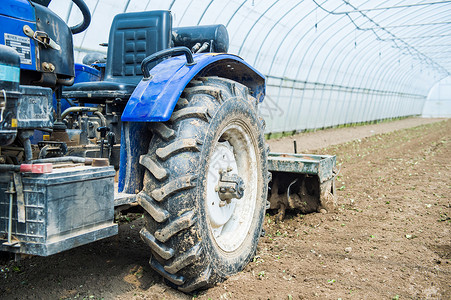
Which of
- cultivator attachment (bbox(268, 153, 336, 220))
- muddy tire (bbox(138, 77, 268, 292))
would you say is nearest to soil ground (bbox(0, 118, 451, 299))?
cultivator attachment (bbox(268, 153, 336, 220))

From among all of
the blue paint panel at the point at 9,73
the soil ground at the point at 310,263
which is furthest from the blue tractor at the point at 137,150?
the soil ground at the point at 310,263

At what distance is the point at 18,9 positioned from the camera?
2.20 m

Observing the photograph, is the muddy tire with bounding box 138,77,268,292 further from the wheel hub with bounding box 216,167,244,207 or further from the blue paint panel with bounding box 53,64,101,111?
the blue paint panel with bounding box 53,64,101,111

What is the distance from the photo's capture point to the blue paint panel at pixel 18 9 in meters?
2.14

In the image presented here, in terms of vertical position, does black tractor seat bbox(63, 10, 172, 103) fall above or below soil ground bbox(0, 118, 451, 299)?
above

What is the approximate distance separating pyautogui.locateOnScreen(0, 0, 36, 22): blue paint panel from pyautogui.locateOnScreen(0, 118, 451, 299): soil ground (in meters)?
1.20

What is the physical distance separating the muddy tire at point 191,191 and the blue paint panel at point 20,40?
2.37 feet

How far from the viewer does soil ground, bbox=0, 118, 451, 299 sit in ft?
8.43

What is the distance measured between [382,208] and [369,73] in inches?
716

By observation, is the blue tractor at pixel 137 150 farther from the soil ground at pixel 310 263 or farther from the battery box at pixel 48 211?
the soil ground at pixel 310 263

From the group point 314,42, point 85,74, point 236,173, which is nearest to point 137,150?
point 236,173

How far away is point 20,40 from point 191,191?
45.8 inches

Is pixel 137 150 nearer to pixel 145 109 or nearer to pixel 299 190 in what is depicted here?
pixel 145 109

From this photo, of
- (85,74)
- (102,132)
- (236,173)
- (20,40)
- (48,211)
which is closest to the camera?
(48,211)
